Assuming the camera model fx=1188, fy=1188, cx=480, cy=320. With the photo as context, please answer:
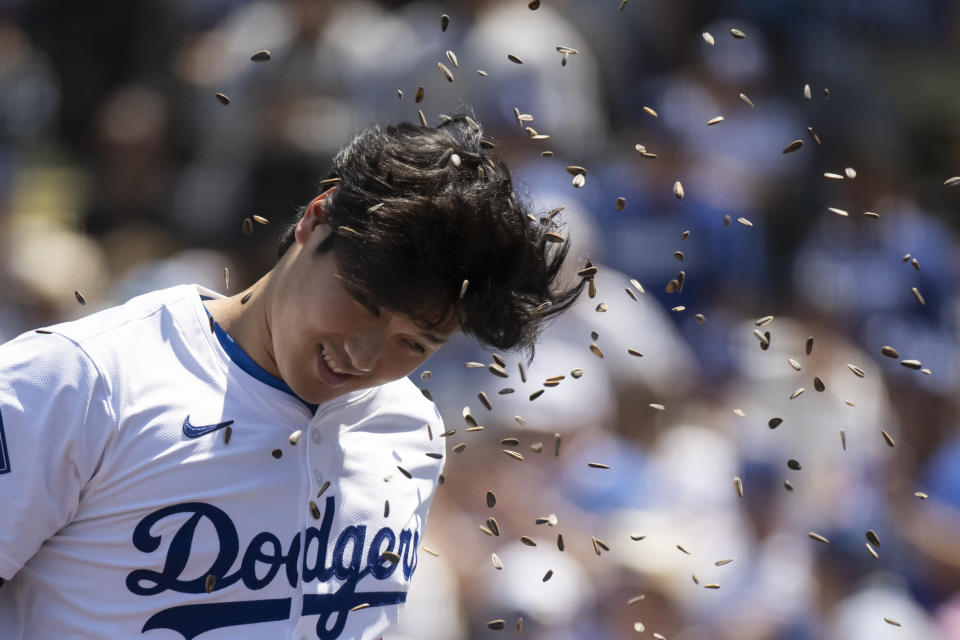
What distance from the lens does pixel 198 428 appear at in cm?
204

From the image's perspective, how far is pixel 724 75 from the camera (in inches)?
233

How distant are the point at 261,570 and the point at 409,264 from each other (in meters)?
0.62

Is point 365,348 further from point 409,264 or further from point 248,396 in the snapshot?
point 248,396

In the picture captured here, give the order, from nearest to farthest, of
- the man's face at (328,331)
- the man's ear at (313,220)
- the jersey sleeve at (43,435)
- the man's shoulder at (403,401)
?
the jersey sleeve at (43,435) < the man's face at (328,331) < the man's ear at (313,220) < the man's shoulder at (403,401)

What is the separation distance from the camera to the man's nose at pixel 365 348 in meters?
1.97

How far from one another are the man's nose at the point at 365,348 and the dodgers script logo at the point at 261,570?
36 centimetres

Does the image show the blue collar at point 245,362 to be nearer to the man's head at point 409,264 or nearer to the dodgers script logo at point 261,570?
the man's head at point 409,264

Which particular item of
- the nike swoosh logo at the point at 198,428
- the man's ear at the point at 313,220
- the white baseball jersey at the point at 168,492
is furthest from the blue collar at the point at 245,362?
the man's ear at the point at 313,220

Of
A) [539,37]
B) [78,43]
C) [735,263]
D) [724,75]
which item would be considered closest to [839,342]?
[735,263]

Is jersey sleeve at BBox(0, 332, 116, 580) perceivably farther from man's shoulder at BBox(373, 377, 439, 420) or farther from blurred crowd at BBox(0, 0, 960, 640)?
blurred crowd at BBox(0, 0, 960, 640)

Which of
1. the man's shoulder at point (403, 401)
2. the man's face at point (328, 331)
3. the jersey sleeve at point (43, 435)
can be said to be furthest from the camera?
the man's shoulder at point (403, 401)

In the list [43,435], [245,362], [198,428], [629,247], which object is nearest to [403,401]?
[245,362]

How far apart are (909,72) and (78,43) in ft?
15.2

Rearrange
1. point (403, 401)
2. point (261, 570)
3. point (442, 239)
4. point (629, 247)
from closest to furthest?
1. point (442, 239)
2. point (261, 570)
3. point (403, 401)
4. point (629, 247)
